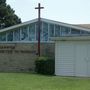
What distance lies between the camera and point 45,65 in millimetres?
26250

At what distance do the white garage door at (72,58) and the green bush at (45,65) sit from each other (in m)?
0.41

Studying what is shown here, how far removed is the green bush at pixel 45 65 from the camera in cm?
2589

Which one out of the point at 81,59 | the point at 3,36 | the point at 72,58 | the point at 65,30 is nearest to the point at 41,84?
the point at 81,59

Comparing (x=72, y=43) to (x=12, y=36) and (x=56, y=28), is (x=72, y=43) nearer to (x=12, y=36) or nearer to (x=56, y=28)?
(x=56, y=28)

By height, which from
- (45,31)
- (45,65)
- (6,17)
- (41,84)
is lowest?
(41,84)

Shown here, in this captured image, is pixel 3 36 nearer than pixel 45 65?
No

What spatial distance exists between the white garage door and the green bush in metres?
0.41

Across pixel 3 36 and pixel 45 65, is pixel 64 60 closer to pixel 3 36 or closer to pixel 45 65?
pixel 45 65

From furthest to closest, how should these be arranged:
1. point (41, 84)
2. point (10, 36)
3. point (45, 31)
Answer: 1. point (10, 36)
2. point (45, 31)
3. point (41, 84)

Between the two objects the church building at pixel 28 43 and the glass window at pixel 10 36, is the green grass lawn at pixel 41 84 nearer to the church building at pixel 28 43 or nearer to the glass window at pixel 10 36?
the church building at pixel 28 43

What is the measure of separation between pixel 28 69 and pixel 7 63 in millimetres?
2044

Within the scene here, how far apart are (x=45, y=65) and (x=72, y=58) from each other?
2.33 m

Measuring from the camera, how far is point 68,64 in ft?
83.1

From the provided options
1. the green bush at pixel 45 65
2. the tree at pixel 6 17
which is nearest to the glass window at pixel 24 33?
the green bush at pixel 45 65
